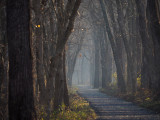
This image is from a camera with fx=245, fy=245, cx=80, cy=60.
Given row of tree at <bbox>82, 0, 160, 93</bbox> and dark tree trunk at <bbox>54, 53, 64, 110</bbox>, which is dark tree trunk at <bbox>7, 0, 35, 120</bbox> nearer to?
dark tree trunk at <bbox>54, 53, 64, 110</bbox>

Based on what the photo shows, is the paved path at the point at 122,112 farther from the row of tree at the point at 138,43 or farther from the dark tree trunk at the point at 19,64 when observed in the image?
the dark tree trunk at the point at 19,64

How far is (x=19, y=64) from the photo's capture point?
18.7ft

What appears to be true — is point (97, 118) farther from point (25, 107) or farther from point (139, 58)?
point (139, 58)

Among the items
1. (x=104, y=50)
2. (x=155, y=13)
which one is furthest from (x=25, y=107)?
(x=104, y=50)

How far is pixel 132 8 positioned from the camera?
21.2 meters

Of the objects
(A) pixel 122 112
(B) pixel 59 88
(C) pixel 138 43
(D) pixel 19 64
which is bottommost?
(A) pixel 122 112

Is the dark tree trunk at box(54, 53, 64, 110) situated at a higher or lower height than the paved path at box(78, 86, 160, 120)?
higher

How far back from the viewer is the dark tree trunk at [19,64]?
5699 mm

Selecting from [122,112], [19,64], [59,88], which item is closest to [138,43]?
[122,112]

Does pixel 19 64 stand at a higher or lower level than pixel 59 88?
higher

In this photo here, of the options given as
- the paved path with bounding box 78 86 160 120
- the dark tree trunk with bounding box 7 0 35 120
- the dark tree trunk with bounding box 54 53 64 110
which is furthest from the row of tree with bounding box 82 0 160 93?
the dark tree trunk with bounding box 7 0 35 120

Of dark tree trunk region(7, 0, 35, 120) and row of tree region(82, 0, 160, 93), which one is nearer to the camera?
dark tree trunk region(7, 0, 35, 120)

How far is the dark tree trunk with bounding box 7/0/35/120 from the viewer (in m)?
5.70

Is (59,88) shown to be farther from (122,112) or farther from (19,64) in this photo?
(19,64)
